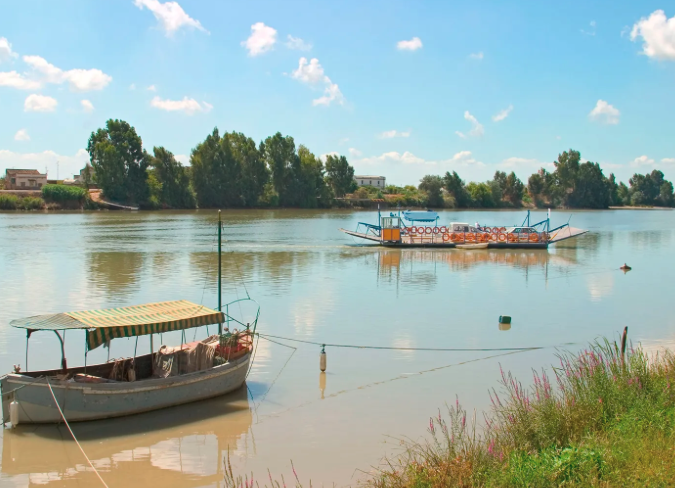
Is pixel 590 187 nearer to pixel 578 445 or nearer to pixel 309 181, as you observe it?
pixel 309 181

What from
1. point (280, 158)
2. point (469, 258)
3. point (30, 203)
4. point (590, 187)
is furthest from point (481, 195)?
point (469, 258)

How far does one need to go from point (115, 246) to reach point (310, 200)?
8909 cm

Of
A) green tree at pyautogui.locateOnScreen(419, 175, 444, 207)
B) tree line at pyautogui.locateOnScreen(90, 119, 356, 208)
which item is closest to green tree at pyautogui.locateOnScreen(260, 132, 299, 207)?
tree line at pyautogui.locateOnScreen(90, 119, 356, 208)

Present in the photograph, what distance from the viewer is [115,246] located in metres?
55.9

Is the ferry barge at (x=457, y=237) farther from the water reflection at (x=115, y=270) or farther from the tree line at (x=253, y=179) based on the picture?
the tree line at (x=253, y=179)

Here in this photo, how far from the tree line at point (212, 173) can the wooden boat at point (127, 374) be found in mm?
106715

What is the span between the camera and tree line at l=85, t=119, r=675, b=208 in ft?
390

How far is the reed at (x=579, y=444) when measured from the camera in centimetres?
829

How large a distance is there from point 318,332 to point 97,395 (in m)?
10.9

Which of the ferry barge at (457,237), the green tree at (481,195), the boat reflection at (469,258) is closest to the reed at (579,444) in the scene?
the boat reflection at (469,258)

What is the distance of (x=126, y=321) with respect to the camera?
15781 millimetres

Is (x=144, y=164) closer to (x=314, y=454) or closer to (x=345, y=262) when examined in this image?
(x=345, y=262)

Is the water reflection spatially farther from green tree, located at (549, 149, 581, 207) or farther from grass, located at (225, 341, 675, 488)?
green tree, located at (549, 149, 581, 207)

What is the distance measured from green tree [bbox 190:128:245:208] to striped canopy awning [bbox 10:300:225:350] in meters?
112
